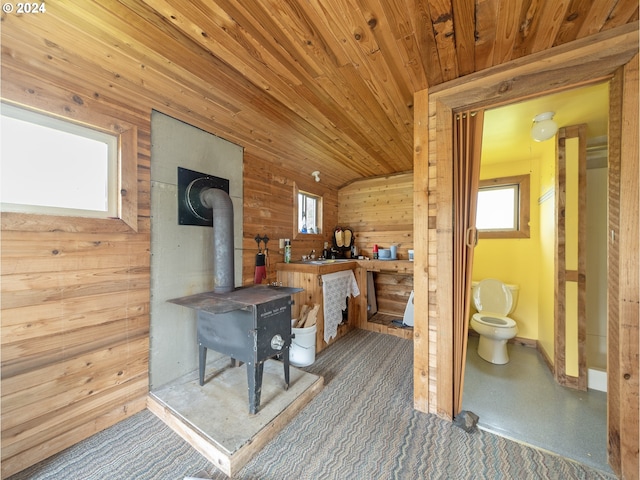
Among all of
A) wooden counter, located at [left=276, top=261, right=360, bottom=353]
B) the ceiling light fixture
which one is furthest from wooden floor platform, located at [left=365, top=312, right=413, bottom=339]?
the ceiling light fixture

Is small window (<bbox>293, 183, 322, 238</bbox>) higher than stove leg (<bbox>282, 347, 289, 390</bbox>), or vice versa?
small window (<bbox>293, 183, 322, 238</bbox>)

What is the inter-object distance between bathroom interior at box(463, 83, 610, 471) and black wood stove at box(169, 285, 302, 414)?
1.50 metres

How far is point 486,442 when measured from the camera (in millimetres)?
1446

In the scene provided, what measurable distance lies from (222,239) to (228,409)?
1.18 meters

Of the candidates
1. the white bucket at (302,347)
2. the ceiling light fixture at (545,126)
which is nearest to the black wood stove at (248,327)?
the white bucket at (302,347)

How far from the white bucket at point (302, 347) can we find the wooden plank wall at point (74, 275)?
118 centimetres

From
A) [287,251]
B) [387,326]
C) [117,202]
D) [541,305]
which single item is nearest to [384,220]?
[387,326]

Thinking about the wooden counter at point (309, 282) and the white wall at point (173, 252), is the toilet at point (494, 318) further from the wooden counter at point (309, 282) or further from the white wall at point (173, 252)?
the white wall at point (173, 252)

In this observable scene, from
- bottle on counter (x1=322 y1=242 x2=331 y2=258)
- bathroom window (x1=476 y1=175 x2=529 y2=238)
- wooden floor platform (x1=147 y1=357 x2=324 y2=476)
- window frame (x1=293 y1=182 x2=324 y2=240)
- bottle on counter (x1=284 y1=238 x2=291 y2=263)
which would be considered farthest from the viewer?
bottle on counter (x1=322 y1=242 x2=331 y2=258)

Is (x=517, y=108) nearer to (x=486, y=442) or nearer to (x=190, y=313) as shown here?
(x=486, y=442)

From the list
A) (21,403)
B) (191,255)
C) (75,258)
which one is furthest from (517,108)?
(21,403)

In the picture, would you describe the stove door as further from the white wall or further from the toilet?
the toilet

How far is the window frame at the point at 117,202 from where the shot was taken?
1288 millimetres

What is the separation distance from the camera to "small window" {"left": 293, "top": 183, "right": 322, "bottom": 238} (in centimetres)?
328
